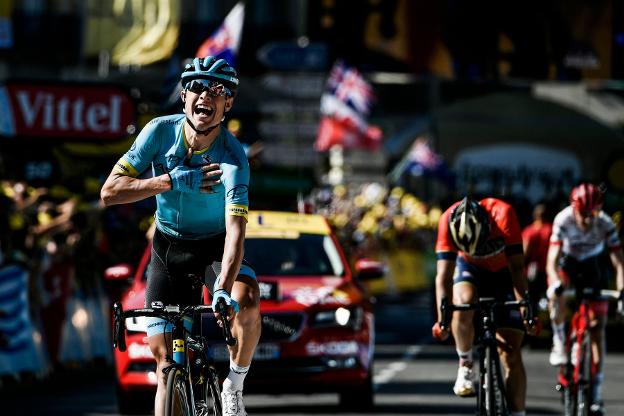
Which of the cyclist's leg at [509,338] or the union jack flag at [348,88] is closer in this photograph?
the cyclist's leg at [509,338]

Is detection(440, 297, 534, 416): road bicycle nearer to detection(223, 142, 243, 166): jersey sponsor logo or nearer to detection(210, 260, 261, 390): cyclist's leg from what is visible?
detection(210, 260, 261, 390): cyclist's leg

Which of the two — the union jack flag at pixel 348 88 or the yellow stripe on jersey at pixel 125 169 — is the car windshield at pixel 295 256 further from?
the union jack flag at pixel 348 88

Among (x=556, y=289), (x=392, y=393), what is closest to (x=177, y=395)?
(x=556, y=289)

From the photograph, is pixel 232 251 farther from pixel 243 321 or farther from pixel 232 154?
pixel 243 321

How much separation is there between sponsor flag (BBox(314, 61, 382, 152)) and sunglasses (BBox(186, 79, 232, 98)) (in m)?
32.2

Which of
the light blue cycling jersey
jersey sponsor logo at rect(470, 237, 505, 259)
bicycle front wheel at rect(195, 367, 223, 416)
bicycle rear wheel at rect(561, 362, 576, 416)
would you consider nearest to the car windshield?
bicycle rear wheel at rect(561, 362, 576, 416)

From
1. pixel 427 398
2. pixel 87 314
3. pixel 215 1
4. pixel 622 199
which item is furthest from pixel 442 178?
pixel 427 398

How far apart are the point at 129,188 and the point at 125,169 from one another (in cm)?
16

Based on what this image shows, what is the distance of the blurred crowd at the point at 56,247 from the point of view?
1728 cm

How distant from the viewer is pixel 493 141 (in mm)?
61812

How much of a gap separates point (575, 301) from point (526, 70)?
94.6ft

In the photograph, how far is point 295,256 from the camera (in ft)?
50.2

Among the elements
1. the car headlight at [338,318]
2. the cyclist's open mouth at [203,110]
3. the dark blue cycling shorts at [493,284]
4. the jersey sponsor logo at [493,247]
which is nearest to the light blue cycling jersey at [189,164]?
the cyclist's open mouth at [203,110]

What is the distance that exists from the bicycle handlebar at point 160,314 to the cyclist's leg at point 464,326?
8.57ft
